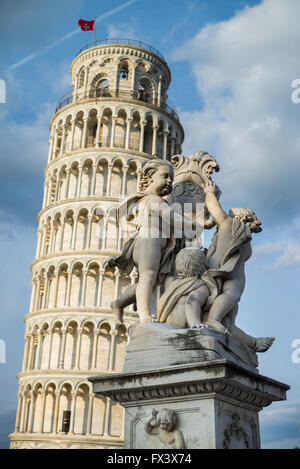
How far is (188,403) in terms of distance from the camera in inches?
177

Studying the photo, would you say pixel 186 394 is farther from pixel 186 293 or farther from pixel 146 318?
pixel 186 293

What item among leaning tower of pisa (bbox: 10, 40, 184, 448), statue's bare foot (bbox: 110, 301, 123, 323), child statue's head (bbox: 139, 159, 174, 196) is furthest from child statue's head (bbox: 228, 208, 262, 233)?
leaning tower of pisa (bbox: 10, 40, 184, 448)

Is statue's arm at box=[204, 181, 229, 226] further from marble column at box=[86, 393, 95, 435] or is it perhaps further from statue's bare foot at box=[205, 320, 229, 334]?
marble column at box=[86, 393, 95, 435]

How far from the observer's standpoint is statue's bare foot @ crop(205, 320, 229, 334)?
5003 mm

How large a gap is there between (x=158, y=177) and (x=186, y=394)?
8.11ft

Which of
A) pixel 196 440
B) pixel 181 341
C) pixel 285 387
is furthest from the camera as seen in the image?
pixel 285 387

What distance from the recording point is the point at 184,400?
4531 mm

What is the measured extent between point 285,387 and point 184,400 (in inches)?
53.7

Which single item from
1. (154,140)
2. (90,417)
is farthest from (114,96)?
(90,417)

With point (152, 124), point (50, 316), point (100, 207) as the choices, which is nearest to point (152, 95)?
point (152, 124)

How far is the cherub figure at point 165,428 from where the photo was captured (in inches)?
173

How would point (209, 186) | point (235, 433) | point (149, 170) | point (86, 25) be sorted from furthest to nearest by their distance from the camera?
point (86, 25) → point (209, 186) → point (149, 170) → point (235, 433)

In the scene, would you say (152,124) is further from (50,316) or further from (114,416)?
(114,416)

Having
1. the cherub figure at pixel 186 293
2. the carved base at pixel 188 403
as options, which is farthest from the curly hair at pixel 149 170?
the carved base at pixel 188 403
